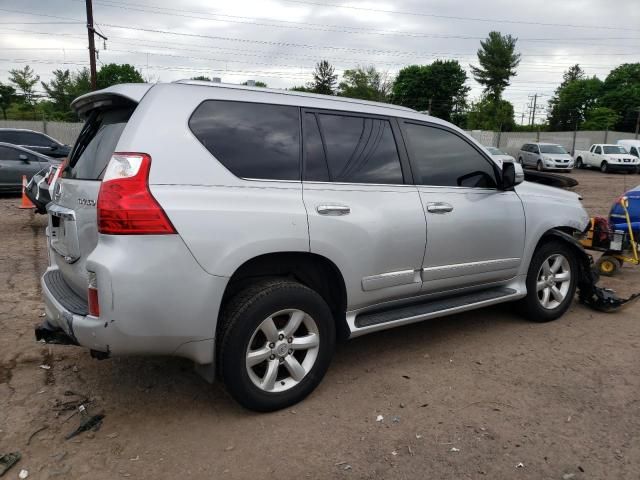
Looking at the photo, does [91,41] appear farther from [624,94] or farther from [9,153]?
[624,94]

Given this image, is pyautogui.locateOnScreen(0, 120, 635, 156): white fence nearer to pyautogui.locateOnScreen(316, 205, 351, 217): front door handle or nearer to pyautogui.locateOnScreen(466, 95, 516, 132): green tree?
pyautogui.locateOnScreen(466, 95, 516, 132): green tree

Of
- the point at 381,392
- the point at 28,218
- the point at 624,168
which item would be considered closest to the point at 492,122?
the point at 624,168

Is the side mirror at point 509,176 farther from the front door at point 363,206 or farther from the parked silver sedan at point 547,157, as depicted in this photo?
the parked silver sedan at point 547,157

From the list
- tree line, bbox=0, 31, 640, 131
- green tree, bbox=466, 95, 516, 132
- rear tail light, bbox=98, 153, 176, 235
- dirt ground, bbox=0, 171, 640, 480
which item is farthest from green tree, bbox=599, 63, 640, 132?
rear tail light, bbox=98, 153, 176, 235

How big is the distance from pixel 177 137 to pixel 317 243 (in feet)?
3.31

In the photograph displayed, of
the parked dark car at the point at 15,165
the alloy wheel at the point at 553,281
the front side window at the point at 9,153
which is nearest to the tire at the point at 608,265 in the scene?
the alloy wheel at the point at 553,281

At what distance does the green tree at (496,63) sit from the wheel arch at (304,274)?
70.8 metres

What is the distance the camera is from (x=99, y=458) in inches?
107

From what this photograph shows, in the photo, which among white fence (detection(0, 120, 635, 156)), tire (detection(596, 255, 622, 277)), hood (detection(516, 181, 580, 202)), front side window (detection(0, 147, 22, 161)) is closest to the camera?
hood (detection(516, 181, 580, 202))

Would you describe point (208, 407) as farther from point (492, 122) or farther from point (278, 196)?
point (492, 122)

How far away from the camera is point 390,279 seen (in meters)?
3.60

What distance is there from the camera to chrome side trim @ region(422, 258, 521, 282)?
12.6 feet

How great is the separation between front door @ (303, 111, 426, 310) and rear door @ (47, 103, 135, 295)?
1.17 metres

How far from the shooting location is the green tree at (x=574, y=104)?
75438 mm
